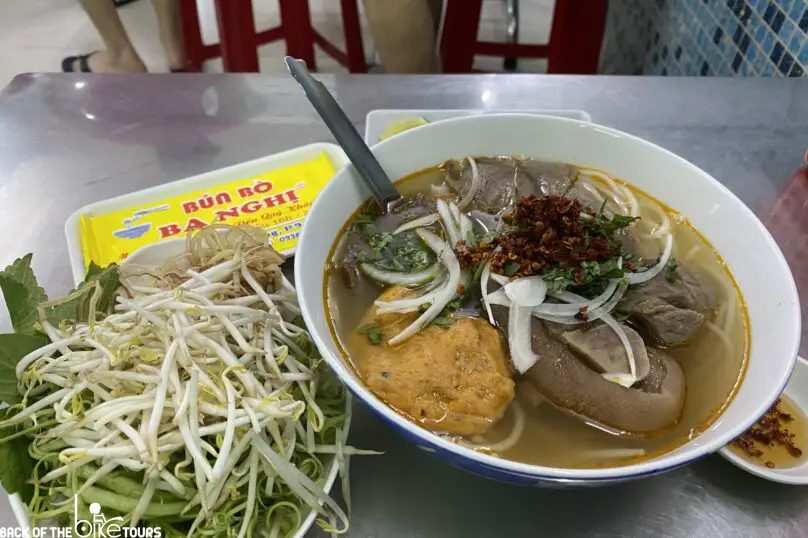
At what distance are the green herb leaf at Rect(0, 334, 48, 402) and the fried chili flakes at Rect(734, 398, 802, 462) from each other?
1.17 m

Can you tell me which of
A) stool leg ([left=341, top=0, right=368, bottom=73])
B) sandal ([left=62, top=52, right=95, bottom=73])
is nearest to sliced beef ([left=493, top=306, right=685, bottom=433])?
stool leg ([left=341, top=0, right=368, bottom=73])

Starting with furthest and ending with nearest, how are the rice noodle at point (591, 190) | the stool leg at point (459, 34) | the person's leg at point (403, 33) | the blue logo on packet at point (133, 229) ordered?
the stool leg at point (459, 34) → the person's leg at point (403, 33) → the blue logo on packet at point (133, 229) → the rice noodle at point (591, 190)

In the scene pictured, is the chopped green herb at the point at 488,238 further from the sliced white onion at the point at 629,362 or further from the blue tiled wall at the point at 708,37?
the blue tiled wall at the point at 708,37

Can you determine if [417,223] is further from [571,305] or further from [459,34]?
[459,34]

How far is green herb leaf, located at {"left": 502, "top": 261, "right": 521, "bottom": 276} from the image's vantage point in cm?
104

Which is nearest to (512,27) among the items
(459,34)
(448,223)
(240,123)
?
(459,34)

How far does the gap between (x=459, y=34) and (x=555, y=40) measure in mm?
453

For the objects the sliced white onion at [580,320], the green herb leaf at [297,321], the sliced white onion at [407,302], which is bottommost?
the green herb leaf at [297,321]

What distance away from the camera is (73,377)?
99 cm

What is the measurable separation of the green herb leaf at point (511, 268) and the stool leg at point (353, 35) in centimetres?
207

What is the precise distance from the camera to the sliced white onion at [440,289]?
1.05 metres

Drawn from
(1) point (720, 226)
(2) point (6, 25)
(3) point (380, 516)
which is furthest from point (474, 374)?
(2) point (6, 25)

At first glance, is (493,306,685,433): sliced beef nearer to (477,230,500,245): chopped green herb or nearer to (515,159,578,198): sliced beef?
(477,230,500,245): chopped green herb

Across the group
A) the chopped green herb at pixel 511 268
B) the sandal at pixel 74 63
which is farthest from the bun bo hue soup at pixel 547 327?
the sandal at pixel 74 63
